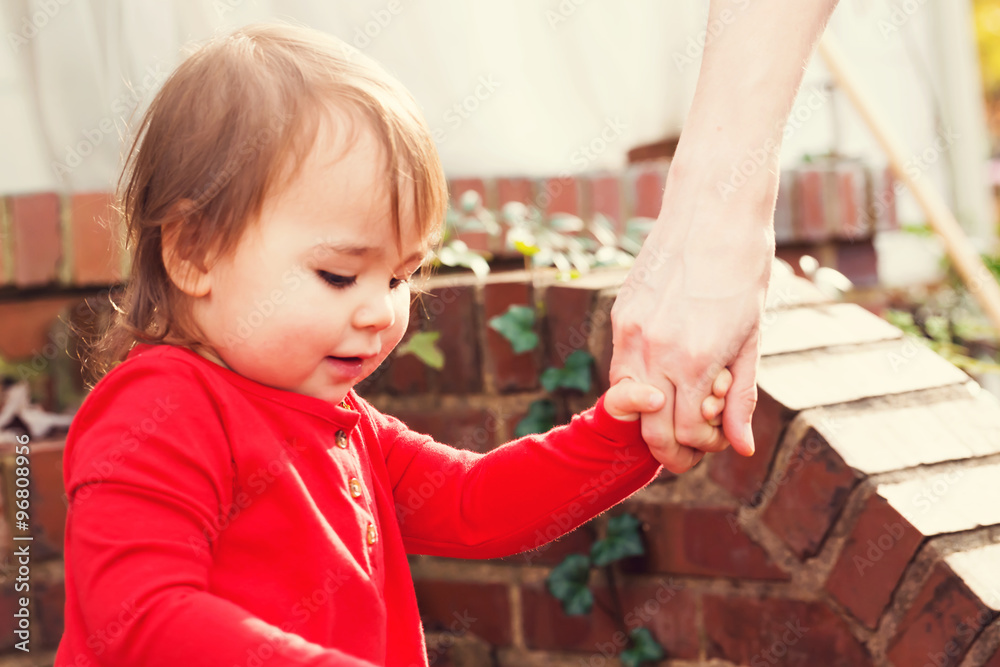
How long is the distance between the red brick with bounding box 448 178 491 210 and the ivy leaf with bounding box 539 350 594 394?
77 centimetres

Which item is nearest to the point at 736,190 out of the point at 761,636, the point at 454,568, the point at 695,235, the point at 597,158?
the point at 695,235

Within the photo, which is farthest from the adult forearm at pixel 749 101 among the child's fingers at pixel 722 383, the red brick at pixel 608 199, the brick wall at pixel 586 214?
the red brick at pixel 608 199

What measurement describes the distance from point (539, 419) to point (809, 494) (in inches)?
16.9

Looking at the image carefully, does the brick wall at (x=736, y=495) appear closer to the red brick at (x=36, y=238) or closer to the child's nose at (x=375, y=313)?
the red brick at (x=36, y=238)

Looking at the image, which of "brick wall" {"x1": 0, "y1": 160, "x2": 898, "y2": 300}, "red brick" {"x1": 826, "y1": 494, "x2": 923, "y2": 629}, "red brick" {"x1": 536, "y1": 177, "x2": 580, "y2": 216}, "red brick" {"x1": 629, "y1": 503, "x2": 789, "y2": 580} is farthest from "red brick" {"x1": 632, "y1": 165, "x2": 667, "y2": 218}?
"red brick" {"x1": 826, "y1": 494, "x2": 923, "y2": 629}

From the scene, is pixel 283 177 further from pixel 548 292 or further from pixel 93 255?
pixel 93 255

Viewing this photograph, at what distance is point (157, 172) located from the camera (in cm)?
86

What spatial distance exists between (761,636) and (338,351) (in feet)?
2.52

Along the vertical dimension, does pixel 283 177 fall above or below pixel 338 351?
above

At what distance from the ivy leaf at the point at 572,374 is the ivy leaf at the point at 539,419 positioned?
1.7 inches

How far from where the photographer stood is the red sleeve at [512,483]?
96cm

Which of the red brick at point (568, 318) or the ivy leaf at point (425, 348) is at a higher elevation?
the red brick at point (568, 318)

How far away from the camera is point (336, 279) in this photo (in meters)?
0.82

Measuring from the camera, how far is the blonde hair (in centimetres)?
81
